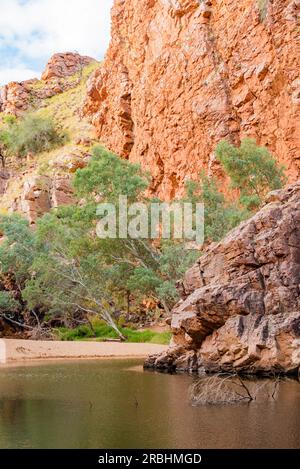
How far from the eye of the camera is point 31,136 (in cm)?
7544

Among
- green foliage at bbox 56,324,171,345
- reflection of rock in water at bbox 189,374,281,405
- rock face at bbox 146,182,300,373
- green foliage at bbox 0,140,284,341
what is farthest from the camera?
green foliage at bbox 0,140,284,341

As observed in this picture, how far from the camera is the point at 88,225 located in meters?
40.2

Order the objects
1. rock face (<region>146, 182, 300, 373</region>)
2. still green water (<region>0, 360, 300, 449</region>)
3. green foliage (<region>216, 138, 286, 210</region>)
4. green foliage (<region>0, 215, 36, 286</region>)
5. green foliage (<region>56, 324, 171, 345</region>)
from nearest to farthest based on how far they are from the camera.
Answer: still green water (<region>0, 360, 300, 449</region>) → rock face (<region>146, 182, 300, 373</region>) → green foliage (<region>56, 324, 171, 345</region>) → green foliage (<region>216, 138, 286, 210</region>) → green foliage (<region>0, 215, 36, 286</region>)

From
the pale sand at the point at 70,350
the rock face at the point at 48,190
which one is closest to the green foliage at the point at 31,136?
the rock face at the point at 48,190

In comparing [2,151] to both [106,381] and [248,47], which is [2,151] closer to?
[248,47]

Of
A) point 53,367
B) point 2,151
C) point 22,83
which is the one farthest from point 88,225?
point 22,83

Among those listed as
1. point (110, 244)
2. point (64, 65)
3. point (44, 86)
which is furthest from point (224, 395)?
point (64, 65)

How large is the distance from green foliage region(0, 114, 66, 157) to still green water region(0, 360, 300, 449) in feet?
193

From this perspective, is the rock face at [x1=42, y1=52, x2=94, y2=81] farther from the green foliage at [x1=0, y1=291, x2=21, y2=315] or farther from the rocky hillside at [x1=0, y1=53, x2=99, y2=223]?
the green foliage at [x1=0, y1=291, x2=21, y2=315]

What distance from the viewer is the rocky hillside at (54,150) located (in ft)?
200

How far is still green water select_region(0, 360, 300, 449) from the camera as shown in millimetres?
10664

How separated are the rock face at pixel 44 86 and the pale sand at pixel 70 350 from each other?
58.7 meters

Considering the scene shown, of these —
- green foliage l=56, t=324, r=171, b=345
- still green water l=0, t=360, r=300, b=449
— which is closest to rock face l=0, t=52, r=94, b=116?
green foliage l=56, t=324, r=171, b=345
